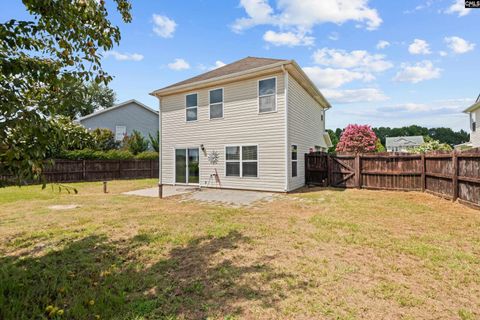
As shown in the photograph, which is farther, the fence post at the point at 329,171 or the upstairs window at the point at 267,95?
the fence post at the point at 329,171

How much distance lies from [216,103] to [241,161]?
3.13 meters

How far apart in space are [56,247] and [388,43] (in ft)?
44.8

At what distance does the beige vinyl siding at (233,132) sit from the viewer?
10.3 metres

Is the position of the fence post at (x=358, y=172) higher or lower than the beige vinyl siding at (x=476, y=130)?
lower

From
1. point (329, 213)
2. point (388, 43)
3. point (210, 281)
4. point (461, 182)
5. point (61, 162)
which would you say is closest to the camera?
point (210, 281)

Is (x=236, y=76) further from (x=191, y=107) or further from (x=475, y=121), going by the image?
(x=475, y=121)

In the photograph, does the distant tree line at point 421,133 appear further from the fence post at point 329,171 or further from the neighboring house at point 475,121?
the fence post at point 329,171

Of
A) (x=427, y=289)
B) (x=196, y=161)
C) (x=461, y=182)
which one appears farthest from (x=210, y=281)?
(x=196, y=161)

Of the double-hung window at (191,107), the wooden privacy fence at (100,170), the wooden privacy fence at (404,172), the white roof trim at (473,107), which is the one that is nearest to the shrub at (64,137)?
the wooden privacy fence at (404,172)

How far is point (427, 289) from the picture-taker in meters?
2.88

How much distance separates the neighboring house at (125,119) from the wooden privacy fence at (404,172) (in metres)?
18.9

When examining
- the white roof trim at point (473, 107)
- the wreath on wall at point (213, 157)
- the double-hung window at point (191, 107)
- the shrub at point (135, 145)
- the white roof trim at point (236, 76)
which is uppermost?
the white roof trim at point (473, 107)

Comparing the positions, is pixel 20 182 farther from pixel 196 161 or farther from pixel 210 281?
pixel 196 161

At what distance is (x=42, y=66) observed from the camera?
7.68 feet
